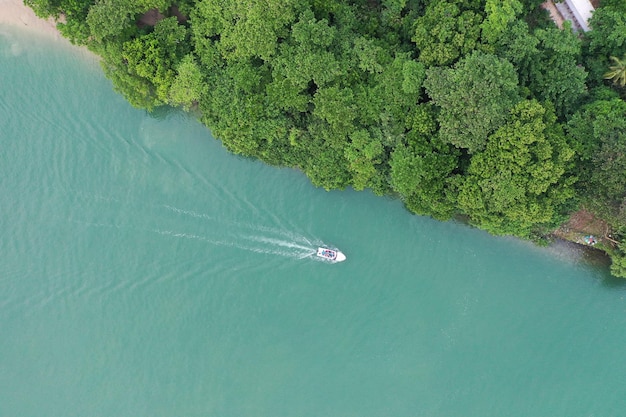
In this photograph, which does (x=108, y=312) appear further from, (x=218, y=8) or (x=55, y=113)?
(x=218, y=8)

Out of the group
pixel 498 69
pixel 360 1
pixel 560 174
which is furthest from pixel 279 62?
pixel 560 174

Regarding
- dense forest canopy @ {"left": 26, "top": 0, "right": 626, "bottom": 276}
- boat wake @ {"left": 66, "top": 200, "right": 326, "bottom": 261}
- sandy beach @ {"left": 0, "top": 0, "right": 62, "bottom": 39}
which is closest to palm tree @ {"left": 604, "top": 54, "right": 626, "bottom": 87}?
dense forest canopy @ {"left": 26, "top": 0, "right": 626, "bottom": 276}

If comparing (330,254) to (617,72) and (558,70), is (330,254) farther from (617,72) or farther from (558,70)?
(617,72)

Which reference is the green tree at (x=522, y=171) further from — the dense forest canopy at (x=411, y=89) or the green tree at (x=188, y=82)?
the green tree at (x=188, y=82)

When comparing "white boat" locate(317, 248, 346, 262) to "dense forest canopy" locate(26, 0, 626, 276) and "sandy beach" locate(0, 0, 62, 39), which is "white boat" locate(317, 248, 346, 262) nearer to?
"dense forest canopy" locate(26, 0, 626, 276)

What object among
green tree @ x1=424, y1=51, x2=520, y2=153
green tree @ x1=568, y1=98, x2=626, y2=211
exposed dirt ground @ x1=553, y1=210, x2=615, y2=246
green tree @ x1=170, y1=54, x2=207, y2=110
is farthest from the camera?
exposed dirt ground @ x1=553, y1=210, x2=615, y2=246

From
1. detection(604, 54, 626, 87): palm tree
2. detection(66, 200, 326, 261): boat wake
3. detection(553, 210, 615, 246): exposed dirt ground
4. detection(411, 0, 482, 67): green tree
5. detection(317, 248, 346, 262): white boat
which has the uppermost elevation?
detection(604, 54, 626, 87): palm tree

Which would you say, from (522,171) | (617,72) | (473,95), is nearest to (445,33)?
(473,95)
